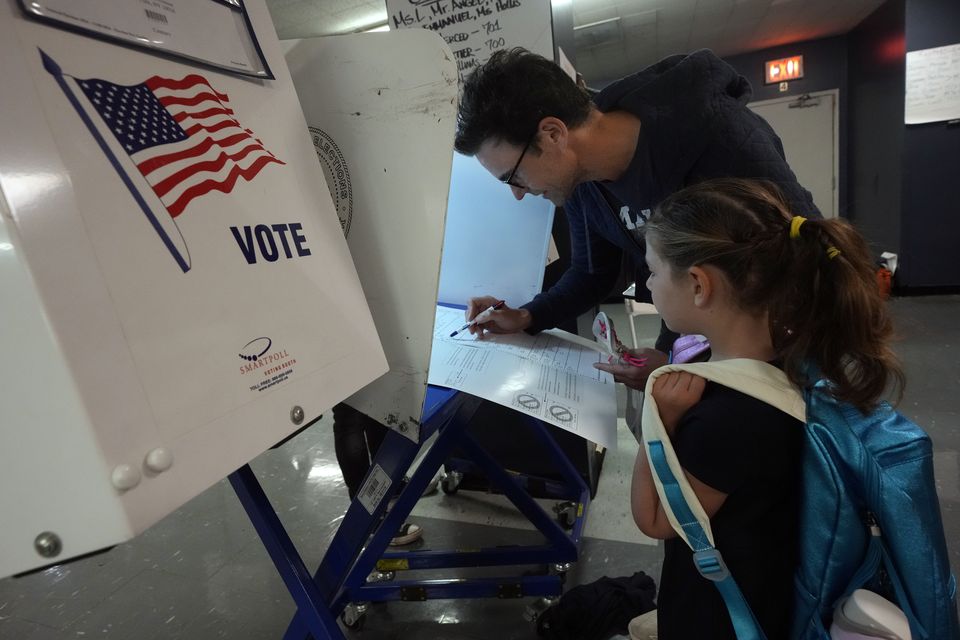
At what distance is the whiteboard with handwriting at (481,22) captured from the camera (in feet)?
5.14

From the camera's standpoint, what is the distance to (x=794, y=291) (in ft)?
2.34

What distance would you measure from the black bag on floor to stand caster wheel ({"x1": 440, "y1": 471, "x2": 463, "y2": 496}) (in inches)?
29.0

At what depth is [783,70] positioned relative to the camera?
578 cm

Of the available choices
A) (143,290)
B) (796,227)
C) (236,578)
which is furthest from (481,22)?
(236,578)

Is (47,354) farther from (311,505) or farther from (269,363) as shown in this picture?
(311,505)

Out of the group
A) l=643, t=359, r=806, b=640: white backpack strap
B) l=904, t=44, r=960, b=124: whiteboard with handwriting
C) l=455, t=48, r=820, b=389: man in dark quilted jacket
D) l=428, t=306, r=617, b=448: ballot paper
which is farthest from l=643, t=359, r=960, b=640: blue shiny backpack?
l=904, t=44, r=960, b=124: whiteboard with handwriting

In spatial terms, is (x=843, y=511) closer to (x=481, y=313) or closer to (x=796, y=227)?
(x=796, y=227)

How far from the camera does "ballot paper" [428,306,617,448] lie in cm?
86

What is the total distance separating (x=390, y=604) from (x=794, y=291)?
1370 mm

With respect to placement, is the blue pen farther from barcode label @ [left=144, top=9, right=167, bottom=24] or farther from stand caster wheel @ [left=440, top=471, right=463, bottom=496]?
stand caster wheel @ [left=440, top=471, right=463, bottom=496]

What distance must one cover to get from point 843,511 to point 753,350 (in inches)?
8.8

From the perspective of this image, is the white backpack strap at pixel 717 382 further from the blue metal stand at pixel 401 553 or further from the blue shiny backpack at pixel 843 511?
the blue metal stand at pixel 401 553

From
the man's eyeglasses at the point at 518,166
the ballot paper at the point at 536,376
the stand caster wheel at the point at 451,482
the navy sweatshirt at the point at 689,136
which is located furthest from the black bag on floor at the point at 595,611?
the man's eyeglasses at the point at 518,166

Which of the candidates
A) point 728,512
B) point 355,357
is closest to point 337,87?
point 355,357
